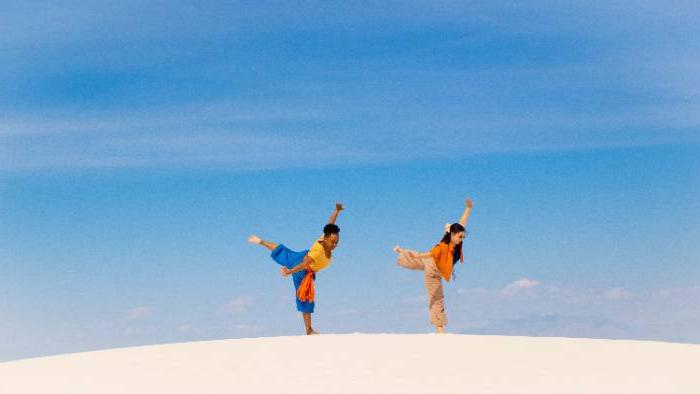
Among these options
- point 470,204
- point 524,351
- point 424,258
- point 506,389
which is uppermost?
point 470,204

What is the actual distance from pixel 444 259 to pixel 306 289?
2397 mm

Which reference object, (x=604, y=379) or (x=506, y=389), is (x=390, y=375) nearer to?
(x=506, y=389)

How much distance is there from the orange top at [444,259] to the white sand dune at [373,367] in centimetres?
139

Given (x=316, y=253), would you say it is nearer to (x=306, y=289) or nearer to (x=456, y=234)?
(x=306, y=289)

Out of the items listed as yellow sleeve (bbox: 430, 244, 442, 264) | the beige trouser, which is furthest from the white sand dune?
yellow sleeve (bbox: 430, 244, 442, 264)

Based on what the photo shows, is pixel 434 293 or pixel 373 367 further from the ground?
pixel 434 293

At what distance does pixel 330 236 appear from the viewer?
15805mm

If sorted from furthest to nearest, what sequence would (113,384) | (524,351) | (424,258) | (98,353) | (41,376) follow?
(424,258) → (98,353) → (524,351) → (41,376) → (113,384)

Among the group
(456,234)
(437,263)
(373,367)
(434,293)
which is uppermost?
(456,234)

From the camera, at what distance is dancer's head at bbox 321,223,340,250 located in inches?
622

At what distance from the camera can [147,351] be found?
A: 13797mm

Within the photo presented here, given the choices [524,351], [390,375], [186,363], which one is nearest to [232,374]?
[186,363]

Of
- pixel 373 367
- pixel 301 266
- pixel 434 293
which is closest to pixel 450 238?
pixel 434 293

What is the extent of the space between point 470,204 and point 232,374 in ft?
20.4
